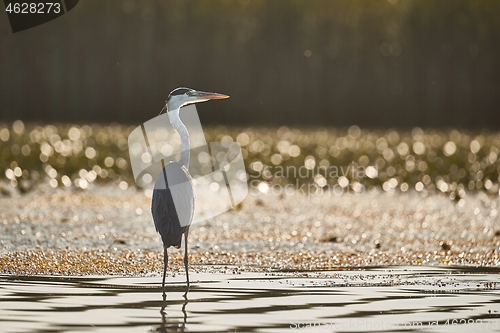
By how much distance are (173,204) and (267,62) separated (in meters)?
31.9

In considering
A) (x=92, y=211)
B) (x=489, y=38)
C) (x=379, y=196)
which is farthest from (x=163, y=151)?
(x=489, y=38)

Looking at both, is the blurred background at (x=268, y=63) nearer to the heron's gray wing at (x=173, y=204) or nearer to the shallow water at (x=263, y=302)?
the heron's gray wing at (x=173, y=204)

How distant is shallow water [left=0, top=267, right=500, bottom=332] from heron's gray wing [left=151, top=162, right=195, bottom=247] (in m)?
0.40

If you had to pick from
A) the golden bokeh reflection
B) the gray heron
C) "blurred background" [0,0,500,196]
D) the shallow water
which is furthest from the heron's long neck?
"blurred background" [0,0,500,196]

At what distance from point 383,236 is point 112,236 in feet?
9.72

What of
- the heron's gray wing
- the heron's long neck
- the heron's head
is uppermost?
the heron's head

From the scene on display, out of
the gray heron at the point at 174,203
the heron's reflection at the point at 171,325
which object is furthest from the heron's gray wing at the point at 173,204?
the heron's reflection at the point at 171,325

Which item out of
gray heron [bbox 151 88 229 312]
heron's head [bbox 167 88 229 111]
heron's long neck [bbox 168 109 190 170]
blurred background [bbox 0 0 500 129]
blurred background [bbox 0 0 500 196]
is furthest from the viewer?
blurred background [bbox 0 0 500 129]

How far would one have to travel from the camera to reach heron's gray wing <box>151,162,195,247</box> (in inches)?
295

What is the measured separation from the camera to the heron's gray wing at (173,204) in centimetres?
750

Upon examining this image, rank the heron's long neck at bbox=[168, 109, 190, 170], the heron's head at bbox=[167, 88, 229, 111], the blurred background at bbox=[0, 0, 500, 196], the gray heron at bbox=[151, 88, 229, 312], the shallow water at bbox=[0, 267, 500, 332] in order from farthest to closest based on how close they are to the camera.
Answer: the blurred background at bbox=[0, 0, 500, 196]
the heron's head at bbox=[167, 88, 229, 111]
the heron's long neck at bbox=[168, 109, 190, 170]
the gray heron at bbox=[151, 88, 229, 312]
the shallow water at bbox=[0, 267, 500, 332]

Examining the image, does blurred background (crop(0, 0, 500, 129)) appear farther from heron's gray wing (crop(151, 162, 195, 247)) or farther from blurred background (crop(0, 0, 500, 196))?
heron's gray wing (crop(151, 162, 195, 247))

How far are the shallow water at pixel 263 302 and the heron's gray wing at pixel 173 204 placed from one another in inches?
15.6

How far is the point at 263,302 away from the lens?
6.63m
